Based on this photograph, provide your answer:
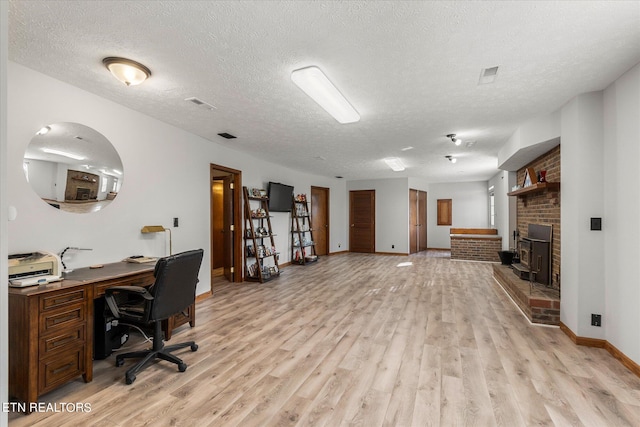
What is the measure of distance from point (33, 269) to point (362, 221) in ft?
27.1

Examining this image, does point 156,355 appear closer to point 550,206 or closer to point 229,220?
point 229,220

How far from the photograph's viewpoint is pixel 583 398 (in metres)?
1.98

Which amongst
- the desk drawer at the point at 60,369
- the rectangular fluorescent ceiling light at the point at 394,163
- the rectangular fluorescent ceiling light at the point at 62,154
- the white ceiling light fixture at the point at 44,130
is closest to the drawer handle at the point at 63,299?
the desk drawer at the point at 60,369

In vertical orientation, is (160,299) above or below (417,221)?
below

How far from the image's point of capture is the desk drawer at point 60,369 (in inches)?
75.8

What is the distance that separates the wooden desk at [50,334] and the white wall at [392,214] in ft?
25.9

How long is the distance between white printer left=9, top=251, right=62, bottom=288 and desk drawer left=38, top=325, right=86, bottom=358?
0.39 metres

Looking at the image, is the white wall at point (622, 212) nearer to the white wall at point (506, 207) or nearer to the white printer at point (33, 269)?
the white wall at point (506, 207)

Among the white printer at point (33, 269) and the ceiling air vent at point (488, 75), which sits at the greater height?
the ceiling air vent at point (488, 75)

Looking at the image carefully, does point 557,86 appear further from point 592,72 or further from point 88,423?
point 88,423

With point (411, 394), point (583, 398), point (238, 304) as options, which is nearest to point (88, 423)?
point (411, 394)

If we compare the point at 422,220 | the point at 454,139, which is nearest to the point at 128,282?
the point at 454,139

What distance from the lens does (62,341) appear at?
2033 millimetres

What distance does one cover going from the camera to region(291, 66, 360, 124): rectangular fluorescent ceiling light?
2.37 m
